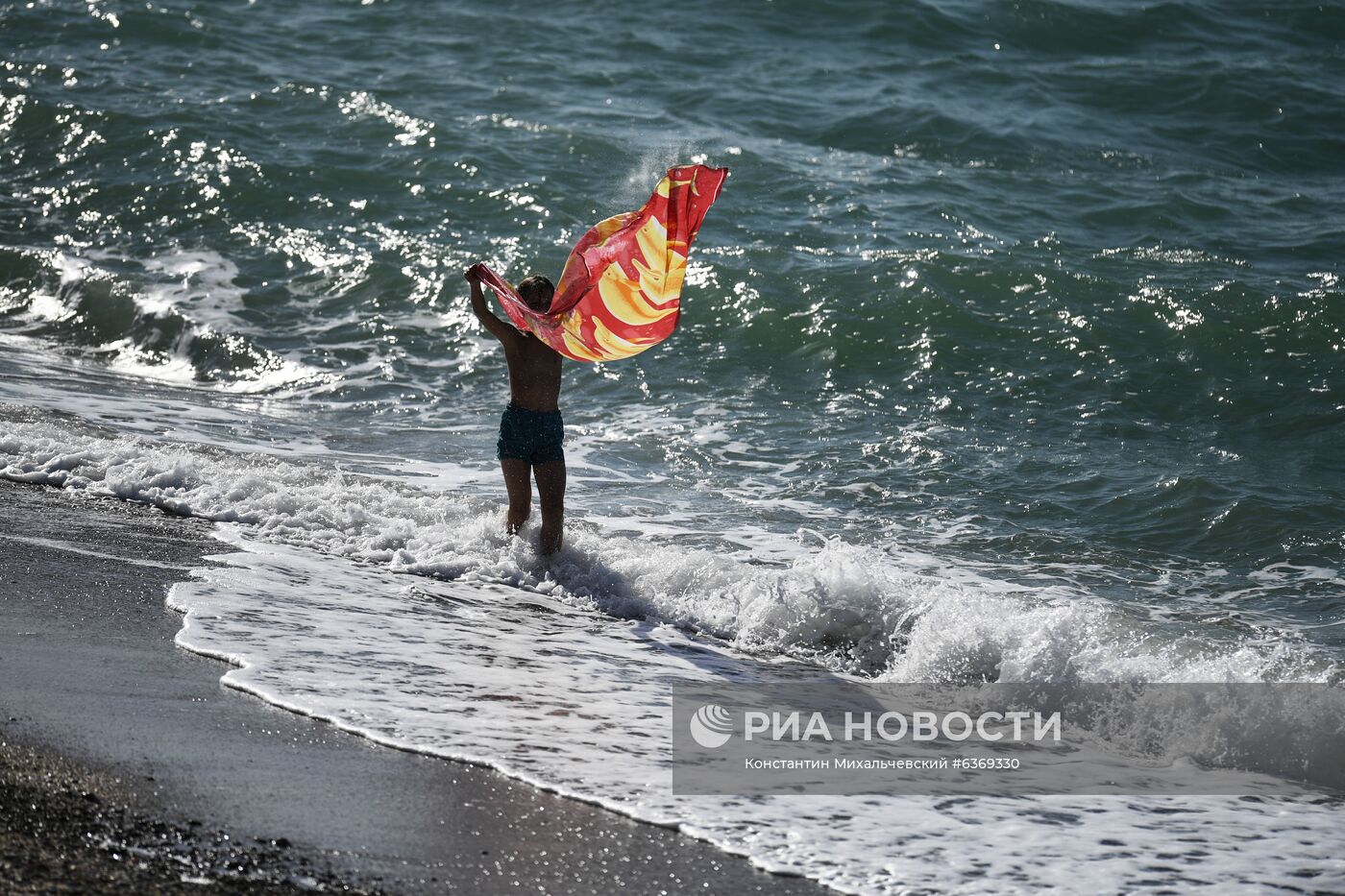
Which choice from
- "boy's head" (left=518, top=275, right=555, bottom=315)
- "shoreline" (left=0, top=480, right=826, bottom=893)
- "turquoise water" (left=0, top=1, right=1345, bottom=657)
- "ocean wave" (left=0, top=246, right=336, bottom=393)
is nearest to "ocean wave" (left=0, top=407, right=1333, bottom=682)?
"turquoise water" (left=0, top=1, right=1345, bottom=657)

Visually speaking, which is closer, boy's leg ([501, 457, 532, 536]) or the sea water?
the sea water

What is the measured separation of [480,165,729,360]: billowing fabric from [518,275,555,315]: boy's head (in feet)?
0.14

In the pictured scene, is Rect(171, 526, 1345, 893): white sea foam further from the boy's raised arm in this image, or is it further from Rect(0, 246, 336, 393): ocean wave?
Rect(0, 246, 336, 393): ocean wave

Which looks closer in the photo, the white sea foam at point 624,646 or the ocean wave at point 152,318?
the white sea foam at point 624,646

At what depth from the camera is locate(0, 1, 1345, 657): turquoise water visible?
9242 millimetres

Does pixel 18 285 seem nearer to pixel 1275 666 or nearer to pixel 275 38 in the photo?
pixel 275 38

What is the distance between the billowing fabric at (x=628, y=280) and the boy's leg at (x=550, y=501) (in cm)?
66

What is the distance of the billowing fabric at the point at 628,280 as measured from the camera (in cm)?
779

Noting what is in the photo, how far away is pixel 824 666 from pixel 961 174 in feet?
34.9

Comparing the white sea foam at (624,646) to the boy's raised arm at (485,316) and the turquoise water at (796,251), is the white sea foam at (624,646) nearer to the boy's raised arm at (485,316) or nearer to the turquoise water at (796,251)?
the turquoise water at (796,251)

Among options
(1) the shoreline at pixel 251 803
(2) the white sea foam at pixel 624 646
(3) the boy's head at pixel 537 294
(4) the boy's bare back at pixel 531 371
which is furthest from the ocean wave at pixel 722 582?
(1) the shoreline at pixel 251 803

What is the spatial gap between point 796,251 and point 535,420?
696 centimetres

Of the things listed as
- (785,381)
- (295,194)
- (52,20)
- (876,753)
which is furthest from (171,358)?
(52,20)

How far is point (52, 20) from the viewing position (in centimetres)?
2112
